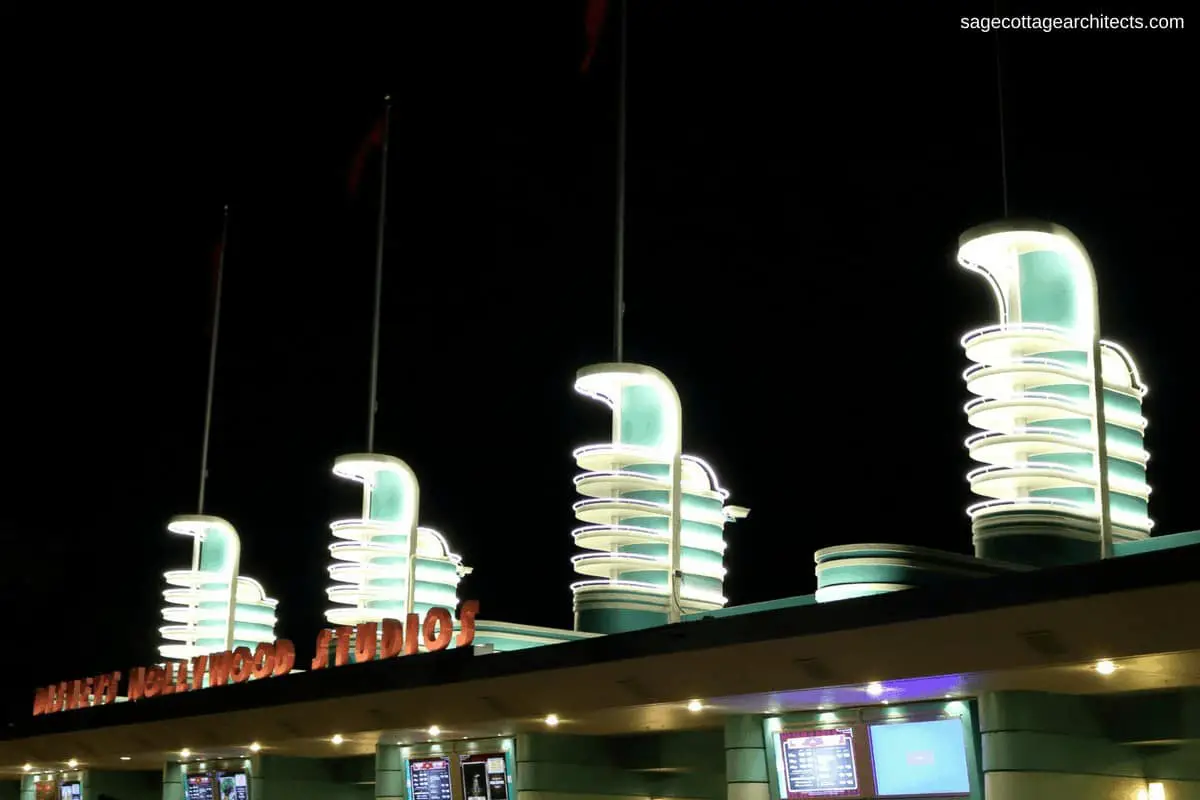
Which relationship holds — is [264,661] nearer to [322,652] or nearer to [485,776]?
[322,652]

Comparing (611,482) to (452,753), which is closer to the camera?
(611,482)

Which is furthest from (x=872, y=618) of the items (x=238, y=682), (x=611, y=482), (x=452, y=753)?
(x=238, y=682)

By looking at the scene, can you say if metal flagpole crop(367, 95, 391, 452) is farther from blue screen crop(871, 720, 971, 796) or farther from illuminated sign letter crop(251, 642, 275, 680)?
blue screen crop(871, 720, 971, 796)

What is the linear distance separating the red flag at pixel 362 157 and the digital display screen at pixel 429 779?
11780 millimetres

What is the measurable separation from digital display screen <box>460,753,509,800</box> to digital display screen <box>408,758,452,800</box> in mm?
423

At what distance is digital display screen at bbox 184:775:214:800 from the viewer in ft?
95.2

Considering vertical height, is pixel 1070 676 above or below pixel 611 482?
below

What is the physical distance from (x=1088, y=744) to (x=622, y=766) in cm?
826

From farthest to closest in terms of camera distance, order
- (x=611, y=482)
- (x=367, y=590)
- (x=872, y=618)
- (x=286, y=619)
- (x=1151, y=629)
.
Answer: (x=286, y=619) < (x=367, y=590) < (x=611, y=482) < (x=872, y=618) < (x=1151, y=629)

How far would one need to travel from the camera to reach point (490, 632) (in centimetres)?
2133

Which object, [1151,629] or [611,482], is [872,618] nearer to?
[1151,629]

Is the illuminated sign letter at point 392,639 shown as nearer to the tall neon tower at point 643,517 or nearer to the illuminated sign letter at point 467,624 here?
the illuminated sign letter at point 467,624

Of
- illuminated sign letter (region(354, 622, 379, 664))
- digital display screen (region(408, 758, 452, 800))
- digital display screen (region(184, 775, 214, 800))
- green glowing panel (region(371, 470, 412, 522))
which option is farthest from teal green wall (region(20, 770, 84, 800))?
illuminated sign letter (region(354, 622, 379, 664))

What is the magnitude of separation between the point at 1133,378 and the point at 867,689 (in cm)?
511
